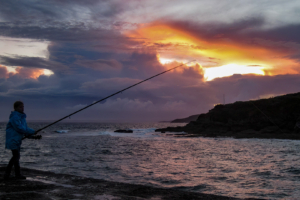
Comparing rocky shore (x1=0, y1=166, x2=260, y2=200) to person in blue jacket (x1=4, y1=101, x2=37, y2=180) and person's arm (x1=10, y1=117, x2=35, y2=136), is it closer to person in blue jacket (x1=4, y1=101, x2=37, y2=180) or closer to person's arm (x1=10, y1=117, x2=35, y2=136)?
person in blue jacket (x1=4, y1=101, x2=37, y2=180)

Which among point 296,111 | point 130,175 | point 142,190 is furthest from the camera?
point 296,111

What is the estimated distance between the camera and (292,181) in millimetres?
9422

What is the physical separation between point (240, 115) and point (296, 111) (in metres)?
12.0

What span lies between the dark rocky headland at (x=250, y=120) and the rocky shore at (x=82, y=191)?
37.3m

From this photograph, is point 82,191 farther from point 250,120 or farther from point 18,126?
point 250,120

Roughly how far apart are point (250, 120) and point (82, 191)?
51346 mm

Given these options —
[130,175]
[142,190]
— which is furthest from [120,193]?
[130,175]

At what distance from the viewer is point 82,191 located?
237 inches

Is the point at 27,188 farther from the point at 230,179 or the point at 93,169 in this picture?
the point at 230,179

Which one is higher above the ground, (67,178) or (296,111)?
(296,111)

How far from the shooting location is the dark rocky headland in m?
43.1

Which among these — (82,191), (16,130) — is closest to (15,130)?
(16,130)

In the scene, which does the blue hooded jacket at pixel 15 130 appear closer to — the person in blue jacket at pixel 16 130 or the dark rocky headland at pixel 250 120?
the person in blue jacket at pixel 16 130

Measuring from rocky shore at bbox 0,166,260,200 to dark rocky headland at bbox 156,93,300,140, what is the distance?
122 feet
